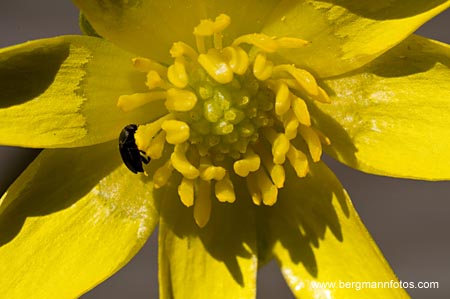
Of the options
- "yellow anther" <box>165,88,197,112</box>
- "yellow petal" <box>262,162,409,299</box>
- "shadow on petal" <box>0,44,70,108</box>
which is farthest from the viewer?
"yellow petal" <box>262,162,409,299</box>

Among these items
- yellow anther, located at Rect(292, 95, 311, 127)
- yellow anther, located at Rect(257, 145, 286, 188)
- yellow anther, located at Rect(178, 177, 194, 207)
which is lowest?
yellow anther, located at Rect(257, 145, 286, 188)

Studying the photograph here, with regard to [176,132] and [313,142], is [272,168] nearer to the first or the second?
[313,142]

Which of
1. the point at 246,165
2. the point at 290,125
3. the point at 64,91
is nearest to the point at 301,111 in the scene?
the point at 290,125

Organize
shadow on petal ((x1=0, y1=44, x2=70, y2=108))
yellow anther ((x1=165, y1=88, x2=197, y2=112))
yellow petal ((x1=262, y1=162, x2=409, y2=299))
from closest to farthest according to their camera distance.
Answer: shadow on petal ((x1=0, y1=44, x2=70, y2=108)) → yellow anther ((x1=165, y1=88, x2=197, y2=112)) → yellow petal ((x1=262, y1=162, x2=409, y2=299))

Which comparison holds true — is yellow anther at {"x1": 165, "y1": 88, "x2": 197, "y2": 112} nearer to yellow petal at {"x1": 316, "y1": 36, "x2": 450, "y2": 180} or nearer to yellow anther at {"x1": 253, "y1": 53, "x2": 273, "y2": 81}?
yellow anther at {"x1": 253, "y1": 53, "x2": 273, "y2": 81}

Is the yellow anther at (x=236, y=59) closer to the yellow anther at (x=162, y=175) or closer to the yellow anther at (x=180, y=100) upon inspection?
the yellow anther at (x=180, y=100)

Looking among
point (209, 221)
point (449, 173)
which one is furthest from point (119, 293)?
point (449, 173)

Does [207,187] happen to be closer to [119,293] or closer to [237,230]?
[237,230]

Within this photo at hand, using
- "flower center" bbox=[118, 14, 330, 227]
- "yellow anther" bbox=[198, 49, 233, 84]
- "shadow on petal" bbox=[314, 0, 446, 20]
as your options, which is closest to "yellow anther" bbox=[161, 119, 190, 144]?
"flower center" bbox=[118, 14, 330, 227]
